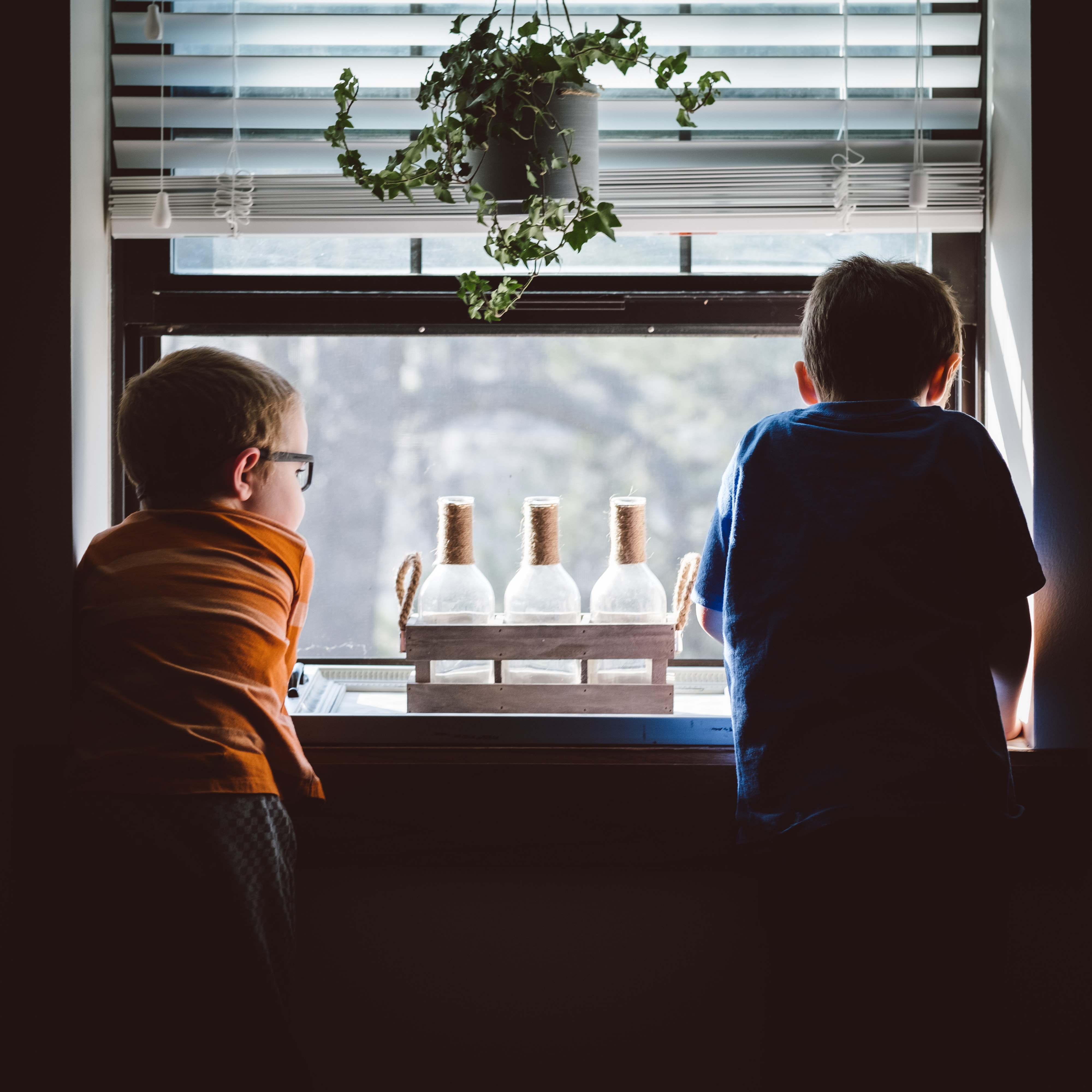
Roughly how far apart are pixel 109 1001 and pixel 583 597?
36.0 inches

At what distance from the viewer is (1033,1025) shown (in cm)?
138

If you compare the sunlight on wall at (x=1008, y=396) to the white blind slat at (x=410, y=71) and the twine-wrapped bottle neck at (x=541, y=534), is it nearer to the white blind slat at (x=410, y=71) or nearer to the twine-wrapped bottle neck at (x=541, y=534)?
the white blind slat at (x=410, y=71)

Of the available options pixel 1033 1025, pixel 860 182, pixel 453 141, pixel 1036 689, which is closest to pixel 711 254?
pixel 860 182

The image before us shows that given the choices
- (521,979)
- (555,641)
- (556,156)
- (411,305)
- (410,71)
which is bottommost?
(521,979)

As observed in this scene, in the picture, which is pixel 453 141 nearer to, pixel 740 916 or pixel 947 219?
pixel 947 219

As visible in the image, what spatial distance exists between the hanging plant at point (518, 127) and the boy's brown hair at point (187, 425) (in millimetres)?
351

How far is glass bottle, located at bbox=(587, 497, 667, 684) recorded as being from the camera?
1.47 m

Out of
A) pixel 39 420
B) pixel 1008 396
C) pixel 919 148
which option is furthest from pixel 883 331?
pixel 39 420

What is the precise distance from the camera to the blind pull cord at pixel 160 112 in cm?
151

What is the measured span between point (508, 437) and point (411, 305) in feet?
0.90

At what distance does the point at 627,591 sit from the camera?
58.5 inches

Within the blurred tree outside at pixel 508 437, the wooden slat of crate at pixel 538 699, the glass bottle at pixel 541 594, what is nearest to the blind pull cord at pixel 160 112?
the blurred tree outside at pixel 508 437

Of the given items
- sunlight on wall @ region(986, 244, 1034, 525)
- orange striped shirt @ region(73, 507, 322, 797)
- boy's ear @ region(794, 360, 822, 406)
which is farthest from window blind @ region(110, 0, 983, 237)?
orange striped shirt @ region(73, 507, 322, 797)

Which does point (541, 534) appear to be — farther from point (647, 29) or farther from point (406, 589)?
point (647, 29)
